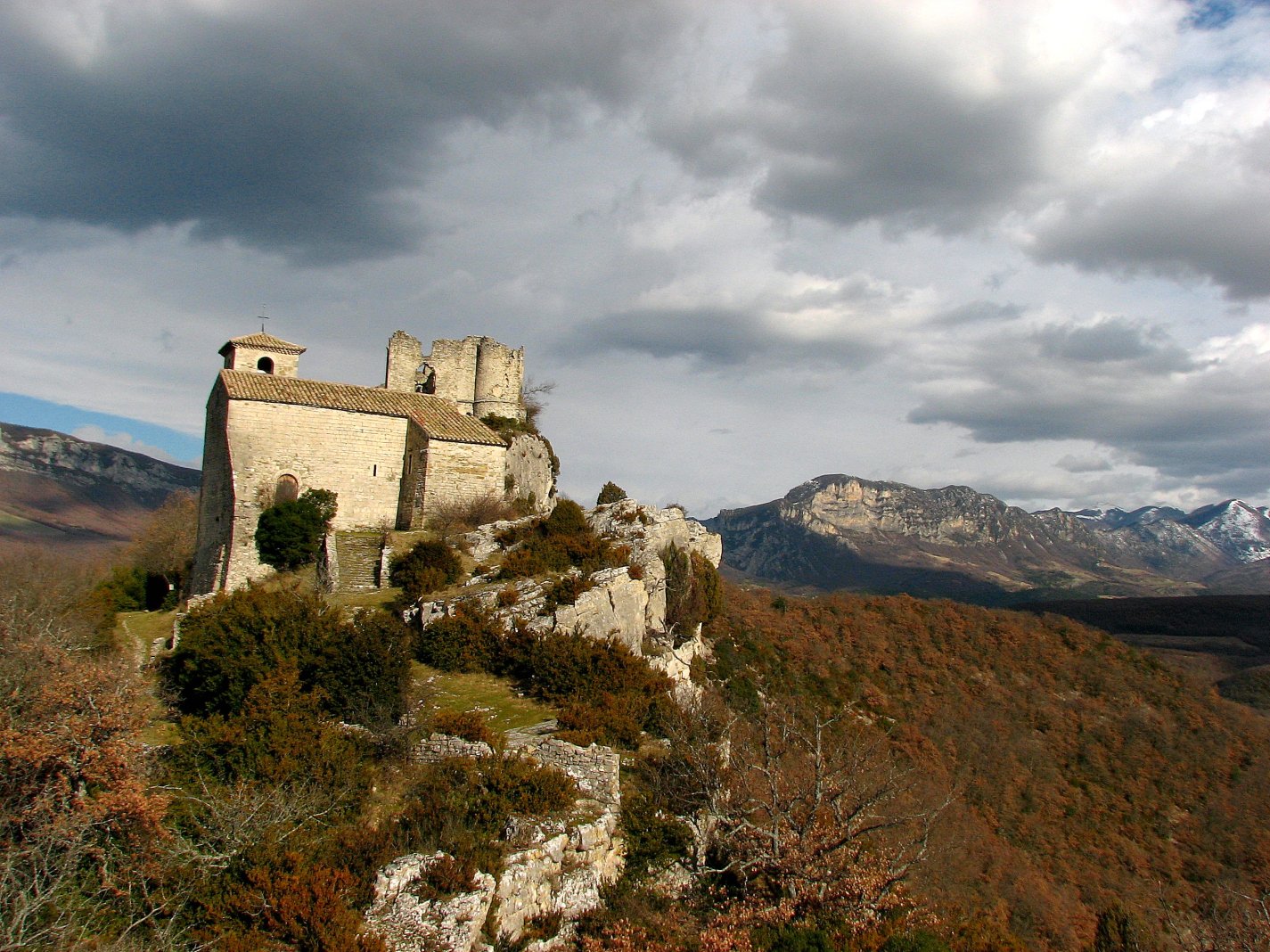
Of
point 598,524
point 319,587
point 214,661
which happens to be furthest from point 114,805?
point 598,524

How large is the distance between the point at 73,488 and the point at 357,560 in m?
178

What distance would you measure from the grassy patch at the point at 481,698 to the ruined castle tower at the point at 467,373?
15.4 meters

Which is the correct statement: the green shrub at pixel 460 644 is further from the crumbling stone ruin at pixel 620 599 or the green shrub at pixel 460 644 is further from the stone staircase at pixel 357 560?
the stone staircase at pixel 357 560

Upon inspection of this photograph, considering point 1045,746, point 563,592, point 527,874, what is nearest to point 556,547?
point 563,592

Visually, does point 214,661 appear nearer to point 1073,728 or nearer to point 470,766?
point 470,766

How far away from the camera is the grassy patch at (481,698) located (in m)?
18.4

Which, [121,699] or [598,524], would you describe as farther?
[598,524]

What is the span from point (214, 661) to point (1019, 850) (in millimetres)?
34551

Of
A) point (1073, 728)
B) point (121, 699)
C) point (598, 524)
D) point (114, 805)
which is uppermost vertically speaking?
point (598, 524)

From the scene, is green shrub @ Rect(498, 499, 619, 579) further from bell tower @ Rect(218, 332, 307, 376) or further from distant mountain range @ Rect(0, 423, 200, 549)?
distant mountain range @ Rect(0, 423, 200, 549)

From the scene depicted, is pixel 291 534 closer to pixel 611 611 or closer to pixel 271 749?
pixel 611 611

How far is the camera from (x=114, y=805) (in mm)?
12133

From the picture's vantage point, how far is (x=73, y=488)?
16850cm

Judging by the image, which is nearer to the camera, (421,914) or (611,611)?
(421,914)
